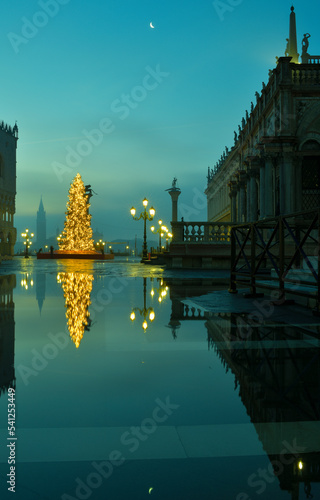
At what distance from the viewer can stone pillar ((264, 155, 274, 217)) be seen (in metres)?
24.0

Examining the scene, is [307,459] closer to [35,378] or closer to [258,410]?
[258,410]

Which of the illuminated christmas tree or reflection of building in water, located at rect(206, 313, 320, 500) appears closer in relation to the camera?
reflection of building in water, located at rect(206, 313, 320, 500)

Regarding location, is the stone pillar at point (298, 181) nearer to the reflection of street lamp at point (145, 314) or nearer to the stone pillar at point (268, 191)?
the stone pillar at point (268, 191)

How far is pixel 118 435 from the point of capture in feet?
8.80

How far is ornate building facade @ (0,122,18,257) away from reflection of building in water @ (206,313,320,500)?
8291 cm

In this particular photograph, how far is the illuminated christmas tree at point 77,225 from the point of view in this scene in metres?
56.5

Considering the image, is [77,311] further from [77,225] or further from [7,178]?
[7,178]

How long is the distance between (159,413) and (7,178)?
91639mm

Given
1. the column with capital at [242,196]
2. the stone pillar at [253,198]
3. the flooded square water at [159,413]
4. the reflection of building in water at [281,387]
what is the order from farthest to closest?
1. the column with capital at [242,196]
2. the stone pillar at [253,198]
3. the reflection of building in water at [281,387]
4. the flooded square water at [159,413]

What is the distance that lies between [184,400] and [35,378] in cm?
141

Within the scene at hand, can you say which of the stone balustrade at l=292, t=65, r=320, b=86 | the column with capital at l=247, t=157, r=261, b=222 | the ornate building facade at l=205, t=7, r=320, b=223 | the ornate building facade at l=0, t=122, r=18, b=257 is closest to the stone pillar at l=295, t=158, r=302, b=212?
the ornate building facade at l=205, t=7, r=320, b=223

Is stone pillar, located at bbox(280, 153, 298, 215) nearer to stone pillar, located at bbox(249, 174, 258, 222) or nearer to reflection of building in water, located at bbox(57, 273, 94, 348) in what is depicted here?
stone pillar, located at bbox(249, 174, 258, 222)

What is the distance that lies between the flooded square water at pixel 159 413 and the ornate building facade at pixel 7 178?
82813mm

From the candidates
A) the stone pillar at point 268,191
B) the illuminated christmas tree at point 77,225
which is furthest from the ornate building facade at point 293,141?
the illuminated christmas tree at point 77,225
